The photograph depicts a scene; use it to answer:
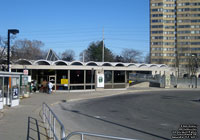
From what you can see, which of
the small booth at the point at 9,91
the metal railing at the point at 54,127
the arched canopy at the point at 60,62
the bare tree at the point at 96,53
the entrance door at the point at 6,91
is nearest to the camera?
the metal railing at the point at 54,127

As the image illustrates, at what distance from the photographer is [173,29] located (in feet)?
349

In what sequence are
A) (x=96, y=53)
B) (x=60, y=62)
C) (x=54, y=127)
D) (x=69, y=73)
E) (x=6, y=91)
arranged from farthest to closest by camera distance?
(x=96, y=53) < (x=60, y=62) < (x=69, y=73) < (x=6, y=91) < (x=54, y=127)

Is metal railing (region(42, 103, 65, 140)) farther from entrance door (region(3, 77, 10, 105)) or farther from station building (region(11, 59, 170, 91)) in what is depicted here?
station building (region(11, 59, 170, 91))

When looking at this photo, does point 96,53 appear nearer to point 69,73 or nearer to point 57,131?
point 69,73

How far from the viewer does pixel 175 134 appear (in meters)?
8.94

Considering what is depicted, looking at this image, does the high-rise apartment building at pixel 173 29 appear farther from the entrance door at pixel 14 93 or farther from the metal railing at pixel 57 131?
the metal railing at pixel 57 131

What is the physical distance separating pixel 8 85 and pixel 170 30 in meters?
98.4

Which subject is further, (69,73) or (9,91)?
(69,73)

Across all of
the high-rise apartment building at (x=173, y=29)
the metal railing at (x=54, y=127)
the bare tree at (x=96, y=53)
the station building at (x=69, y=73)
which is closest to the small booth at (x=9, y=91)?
the metal railing at (x=54, y=127)

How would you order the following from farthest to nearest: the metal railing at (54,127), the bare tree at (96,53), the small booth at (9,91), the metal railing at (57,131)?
the bare tree at (96,53), the small booth at (9,91), the metal railing at (54,127), the metal railing at (57,131)

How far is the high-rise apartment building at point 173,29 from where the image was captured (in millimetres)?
103062

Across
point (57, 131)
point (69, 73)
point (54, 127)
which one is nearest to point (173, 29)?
point (69, 73)

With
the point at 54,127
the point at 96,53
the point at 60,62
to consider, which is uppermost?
the point at 96,53

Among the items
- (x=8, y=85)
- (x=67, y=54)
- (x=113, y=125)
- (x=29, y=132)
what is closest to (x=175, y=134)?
(x=113, y=125)
